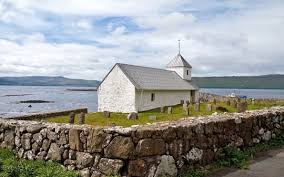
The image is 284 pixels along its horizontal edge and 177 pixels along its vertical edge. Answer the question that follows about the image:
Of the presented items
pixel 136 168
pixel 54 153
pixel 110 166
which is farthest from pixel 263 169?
pixel 54 153

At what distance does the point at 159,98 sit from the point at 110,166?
35657 millimetres

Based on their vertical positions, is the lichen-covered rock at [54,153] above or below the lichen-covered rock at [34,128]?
below

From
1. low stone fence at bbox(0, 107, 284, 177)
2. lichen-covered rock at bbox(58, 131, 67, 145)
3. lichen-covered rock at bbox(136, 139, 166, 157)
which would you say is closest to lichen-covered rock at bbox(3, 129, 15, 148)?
low stone fence at bbox(0, 107, 284, 177)

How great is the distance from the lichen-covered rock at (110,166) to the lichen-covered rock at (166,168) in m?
0.79

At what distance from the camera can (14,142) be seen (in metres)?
9.27

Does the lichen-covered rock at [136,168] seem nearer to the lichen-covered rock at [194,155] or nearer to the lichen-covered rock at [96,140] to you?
the lichen-covered rock at [96,140]

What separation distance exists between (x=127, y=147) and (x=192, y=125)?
5.88 feet

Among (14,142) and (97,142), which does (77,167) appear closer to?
(97,142)

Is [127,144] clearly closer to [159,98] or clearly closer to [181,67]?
[159,98]

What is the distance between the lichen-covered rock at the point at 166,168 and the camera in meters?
7.27

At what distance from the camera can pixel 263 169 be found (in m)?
8.24

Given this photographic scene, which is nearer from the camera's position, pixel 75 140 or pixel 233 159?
pixel 75 140

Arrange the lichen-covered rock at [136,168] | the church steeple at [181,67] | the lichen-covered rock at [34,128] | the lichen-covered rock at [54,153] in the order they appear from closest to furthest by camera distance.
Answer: the lichen-covered rock at [136,168] < the lichen-covered rock at [54,153] < the lichen-covered rock at [34,128] < the church steeple at [181,67]

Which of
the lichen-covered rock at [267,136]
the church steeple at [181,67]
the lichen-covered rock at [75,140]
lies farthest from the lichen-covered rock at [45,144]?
the church steeple at [181,67]
